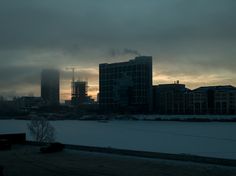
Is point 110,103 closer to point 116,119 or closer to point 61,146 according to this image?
point 116,119

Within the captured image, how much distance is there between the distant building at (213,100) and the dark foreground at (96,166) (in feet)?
372

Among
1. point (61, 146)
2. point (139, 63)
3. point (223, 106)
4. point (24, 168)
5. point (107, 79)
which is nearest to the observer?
point (24, 168)

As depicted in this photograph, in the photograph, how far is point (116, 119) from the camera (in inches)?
5664

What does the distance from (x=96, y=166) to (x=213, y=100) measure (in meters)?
118

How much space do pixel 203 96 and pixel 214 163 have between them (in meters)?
120

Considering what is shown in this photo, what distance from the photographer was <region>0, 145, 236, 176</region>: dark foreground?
16000 mm

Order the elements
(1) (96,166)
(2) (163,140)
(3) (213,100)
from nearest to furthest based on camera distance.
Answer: (1) (96,166) → (2) (163,140) → (3) (213,100)

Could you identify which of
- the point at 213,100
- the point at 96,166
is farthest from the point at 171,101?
the point at 96,166

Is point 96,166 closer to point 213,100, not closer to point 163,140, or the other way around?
point 163,140

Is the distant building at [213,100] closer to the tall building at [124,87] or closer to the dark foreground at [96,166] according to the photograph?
the tall building at [124,87]

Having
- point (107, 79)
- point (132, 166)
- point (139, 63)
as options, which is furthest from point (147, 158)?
point (107, 79)

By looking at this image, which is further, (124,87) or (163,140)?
(124,87)

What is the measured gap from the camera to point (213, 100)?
132375 mm

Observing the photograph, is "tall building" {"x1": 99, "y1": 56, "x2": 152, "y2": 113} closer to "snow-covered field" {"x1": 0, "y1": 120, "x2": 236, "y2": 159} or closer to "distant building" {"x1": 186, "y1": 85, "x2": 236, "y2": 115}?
"distant building" {"x1": 186, "y1": 85, "x2": 236, "y2": 115}
